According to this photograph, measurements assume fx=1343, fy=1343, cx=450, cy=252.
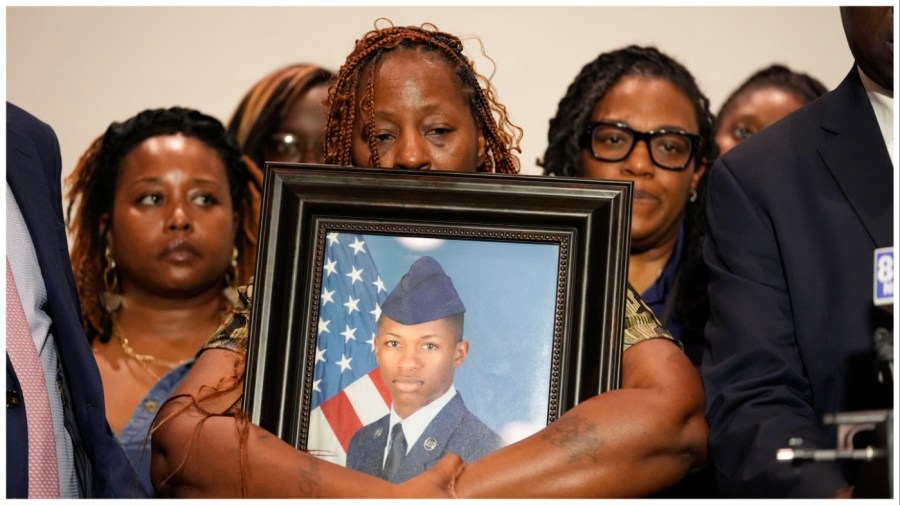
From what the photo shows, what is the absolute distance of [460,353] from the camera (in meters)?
2.30

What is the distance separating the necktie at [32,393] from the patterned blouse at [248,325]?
0.30 meters

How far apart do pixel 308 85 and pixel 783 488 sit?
2.57 meters

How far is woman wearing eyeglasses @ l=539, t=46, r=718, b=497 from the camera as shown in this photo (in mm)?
3498

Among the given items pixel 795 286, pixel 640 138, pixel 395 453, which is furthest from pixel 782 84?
pixel 395 453

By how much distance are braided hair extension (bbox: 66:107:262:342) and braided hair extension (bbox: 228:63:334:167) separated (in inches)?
12.7

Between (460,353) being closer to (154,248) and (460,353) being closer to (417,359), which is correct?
(417,359)

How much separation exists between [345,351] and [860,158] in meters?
0.95

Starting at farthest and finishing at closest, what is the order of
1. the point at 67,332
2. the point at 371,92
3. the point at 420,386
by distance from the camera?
1. the point at 371,92
2. the point at 67,332
3. the point at 420,386

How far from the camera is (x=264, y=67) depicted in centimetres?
429

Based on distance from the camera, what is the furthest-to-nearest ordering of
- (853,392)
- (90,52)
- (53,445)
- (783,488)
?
(90,52) < (53,445) < (853,392) < (783,488)

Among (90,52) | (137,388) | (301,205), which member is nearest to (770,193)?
(301,205)

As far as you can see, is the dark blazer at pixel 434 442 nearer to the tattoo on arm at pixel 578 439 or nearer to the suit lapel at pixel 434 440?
the suit lapel at pixel 434 440

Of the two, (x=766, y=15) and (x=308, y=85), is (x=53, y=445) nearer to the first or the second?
(x=308, y=85)

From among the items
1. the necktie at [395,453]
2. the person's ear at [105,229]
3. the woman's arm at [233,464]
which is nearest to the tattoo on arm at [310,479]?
the woman's arm at [233,464]
